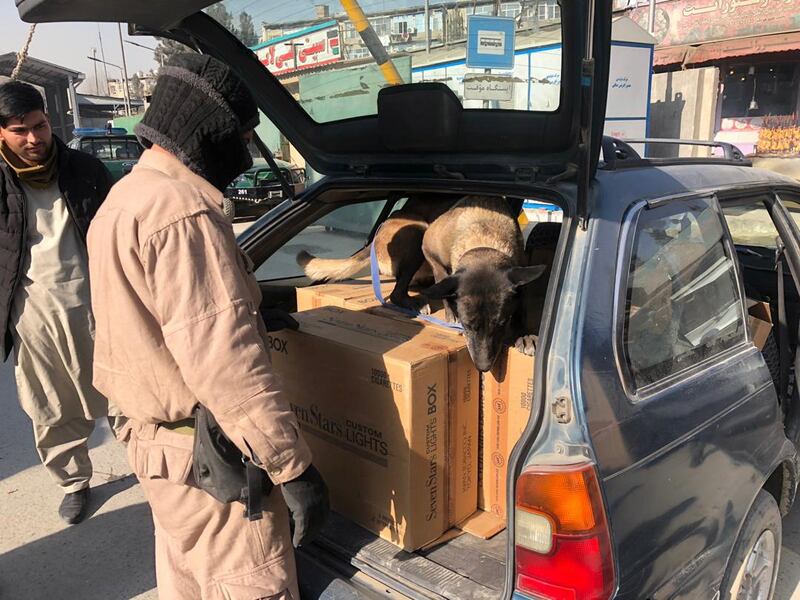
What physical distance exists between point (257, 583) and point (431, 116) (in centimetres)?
178

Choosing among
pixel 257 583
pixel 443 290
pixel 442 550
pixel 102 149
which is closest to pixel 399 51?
pixel 443 290

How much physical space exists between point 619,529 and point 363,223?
3.41 meters

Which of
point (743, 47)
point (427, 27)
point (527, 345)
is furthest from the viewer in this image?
point (743, 47)

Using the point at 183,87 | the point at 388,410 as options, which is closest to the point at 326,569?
the point at 388,410

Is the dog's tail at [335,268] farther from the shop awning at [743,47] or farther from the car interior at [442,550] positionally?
the shop awning at [743,47]

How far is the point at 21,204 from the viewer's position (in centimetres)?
299

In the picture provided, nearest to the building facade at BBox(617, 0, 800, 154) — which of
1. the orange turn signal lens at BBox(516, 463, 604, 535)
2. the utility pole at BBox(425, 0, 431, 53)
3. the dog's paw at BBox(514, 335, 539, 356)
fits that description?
the utility pole at BBox(425, 0, 431, 53)

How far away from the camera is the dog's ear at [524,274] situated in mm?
2377

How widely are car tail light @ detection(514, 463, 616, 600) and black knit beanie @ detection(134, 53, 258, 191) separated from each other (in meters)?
1.16

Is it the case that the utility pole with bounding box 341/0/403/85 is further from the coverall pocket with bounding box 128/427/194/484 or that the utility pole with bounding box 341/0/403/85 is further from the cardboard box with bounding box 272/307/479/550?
the coverall pocket with bounding box 128/427/194/484

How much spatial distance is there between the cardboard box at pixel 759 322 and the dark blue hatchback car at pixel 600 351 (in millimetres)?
27

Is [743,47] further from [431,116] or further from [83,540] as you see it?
[83,540]

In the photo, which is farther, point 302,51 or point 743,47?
point 743,47

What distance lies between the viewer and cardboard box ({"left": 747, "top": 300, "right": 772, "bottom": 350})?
2.43m
